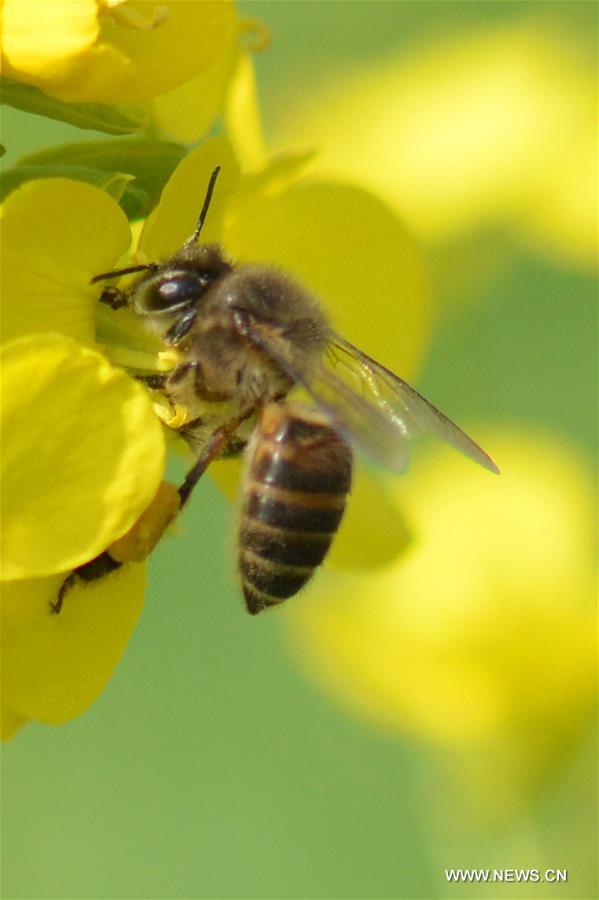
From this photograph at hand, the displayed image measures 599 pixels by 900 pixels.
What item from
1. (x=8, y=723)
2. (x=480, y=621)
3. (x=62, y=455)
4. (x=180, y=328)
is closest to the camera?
(x=62, y=455)

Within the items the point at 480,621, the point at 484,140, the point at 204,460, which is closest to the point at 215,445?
the point at 204,460

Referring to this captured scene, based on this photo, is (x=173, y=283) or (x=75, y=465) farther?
(x=173, y=283)

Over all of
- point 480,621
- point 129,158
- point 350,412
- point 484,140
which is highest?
point 129,158

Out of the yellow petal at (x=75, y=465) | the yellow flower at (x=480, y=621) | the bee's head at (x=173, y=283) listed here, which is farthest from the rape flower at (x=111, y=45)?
the yellow flower at (x=480, y=621)

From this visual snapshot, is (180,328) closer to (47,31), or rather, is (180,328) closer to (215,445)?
(215,445)

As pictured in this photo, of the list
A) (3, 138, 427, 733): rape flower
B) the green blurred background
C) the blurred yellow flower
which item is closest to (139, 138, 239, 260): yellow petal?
(3, 138, 427, 733): rape flower

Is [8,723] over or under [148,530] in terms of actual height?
under
